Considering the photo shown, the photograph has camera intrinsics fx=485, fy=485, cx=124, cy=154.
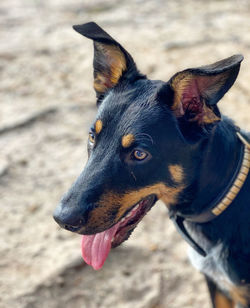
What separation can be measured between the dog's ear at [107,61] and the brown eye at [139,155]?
1.93 ft

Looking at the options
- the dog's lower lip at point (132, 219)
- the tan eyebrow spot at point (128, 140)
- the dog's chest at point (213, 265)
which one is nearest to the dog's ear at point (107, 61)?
the tan eyebrow spot at point (128, 140)

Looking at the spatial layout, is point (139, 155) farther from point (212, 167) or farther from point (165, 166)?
point (212, 167)

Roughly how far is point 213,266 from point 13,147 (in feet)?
10.7

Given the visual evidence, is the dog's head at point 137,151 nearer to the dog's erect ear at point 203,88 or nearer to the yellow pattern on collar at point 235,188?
the dog's erect ear at point 203,88

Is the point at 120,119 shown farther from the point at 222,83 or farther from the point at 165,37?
the point at 165,37

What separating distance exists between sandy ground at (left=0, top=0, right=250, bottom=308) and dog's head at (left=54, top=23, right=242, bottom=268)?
4.13 ft

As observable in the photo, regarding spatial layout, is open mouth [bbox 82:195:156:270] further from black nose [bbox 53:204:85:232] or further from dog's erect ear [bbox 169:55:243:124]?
dog's erect ear [bbox 169:55:243:124]

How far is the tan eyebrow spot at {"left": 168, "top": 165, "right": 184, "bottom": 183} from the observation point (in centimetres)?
286

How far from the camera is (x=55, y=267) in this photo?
4.16 meters

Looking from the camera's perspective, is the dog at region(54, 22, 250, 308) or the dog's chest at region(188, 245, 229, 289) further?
the dog's chest at region(188, 245, 229, 289)

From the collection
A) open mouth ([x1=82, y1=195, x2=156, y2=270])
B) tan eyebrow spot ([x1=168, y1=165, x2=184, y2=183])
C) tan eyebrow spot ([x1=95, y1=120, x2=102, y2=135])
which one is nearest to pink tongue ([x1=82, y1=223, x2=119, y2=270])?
open mouth ([x1=82, y1=195, x2=156, y2=270])

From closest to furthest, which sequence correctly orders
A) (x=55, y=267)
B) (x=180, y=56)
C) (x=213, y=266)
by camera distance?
(x=213, y=266)
(x=55, y=267)
(x=180, y=56)

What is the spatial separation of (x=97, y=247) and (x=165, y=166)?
0.70m

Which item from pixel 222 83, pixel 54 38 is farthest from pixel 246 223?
pixel 54 38
